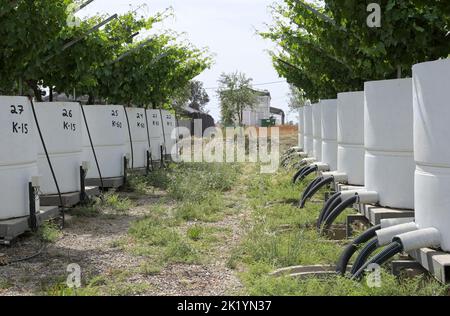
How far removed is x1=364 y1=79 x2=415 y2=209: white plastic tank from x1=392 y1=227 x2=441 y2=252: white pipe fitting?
1562mm

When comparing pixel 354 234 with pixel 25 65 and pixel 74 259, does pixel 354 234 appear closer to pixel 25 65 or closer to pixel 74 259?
pixel 74 259

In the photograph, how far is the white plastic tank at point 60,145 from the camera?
344 inches

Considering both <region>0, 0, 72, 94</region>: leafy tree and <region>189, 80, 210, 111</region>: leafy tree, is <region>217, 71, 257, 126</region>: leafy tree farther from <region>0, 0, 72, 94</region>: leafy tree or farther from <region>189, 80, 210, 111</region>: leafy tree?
<region>0, 0, 72, 94</region>: leafy tree

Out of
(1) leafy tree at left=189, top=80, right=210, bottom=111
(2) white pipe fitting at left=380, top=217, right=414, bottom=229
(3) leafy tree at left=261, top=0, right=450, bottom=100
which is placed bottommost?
(2) white pipe fitting at left=380, top=217, right=414, bottom=229

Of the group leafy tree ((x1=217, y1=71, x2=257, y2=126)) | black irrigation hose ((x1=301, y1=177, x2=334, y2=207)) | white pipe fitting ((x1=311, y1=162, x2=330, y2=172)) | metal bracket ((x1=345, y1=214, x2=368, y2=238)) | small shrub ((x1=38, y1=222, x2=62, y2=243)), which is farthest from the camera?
leafy tree ((x1=217, y1=71, x2=257, y2=126))

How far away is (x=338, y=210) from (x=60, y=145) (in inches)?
179

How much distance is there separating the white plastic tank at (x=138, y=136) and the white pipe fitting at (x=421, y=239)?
10.4 meters

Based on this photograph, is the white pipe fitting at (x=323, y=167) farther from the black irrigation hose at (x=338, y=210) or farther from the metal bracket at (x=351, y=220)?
the metal bracket at (x=351, y=220)

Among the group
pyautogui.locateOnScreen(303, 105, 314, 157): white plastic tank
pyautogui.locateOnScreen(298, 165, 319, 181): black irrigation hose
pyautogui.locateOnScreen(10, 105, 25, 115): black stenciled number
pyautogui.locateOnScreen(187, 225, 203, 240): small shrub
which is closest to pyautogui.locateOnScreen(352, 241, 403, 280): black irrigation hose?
pyautogui.locateOnScreen(187, 225, 203, 240): small shrub

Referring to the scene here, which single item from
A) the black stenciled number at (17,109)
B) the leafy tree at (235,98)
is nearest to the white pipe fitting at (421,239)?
the black stenciled number at (17,109)

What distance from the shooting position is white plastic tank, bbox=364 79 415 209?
579 centimetres

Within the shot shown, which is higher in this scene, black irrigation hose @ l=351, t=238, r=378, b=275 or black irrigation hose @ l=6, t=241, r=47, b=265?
black irrigation hose @ l=351, t=238, r=378, b=275

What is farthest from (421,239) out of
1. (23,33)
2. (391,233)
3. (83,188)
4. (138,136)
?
(138,136)
